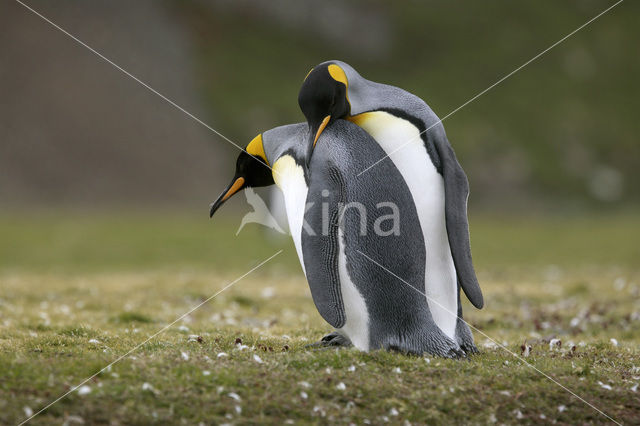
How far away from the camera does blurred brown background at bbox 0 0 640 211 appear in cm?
2841

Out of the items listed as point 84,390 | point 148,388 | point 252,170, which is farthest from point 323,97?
point 84,390

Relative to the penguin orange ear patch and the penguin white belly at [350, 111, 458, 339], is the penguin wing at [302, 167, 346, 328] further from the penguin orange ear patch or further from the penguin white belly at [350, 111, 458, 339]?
the penguin orange ear patch

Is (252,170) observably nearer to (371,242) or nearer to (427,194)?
(371,242)

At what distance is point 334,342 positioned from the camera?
533 centimetres

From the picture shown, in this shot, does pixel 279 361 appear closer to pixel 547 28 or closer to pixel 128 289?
pixel 128 289

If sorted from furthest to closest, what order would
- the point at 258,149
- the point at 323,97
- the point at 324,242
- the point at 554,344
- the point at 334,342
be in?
the point at 554,344, the point at 258,149, the point at 334,342, the point at 323,97, the point at 324,242

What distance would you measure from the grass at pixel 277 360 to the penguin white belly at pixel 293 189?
906mm

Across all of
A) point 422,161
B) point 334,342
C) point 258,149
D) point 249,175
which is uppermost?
point 258,149

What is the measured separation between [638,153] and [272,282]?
25269 millimetres

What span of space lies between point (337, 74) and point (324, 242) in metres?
1.21

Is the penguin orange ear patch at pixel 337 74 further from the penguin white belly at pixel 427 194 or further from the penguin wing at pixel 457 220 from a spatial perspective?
the penguin wing at pixel 457 220

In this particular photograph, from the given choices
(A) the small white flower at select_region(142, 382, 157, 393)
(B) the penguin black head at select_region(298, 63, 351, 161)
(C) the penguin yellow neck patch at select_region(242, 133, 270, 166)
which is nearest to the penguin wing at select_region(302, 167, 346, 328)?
(B) the penguin black head at select_region(298, 63, 351, 161)

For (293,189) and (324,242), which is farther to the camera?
(293,189)

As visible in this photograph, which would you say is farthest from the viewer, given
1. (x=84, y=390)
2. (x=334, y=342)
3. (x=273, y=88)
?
(x=273, y=88)
